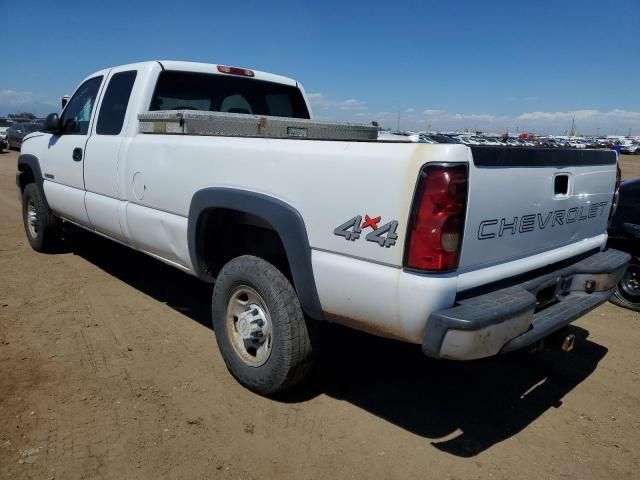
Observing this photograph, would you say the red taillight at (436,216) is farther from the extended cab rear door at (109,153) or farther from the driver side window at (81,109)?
the driver side window at (81,109)

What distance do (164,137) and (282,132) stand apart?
102 centimetres

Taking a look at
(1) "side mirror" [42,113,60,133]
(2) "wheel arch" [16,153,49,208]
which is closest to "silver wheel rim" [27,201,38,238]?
(2) "wheel arch" [16,153,49,208]

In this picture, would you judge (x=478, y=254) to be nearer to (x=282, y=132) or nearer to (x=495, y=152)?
(x=495, y=152)

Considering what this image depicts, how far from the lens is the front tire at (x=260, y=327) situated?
2.91 meters

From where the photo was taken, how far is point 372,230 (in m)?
2.37

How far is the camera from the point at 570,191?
302cm

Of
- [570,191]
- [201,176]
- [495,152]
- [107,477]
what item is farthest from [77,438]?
[570,191]

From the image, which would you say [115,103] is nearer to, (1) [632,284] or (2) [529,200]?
(2) [529,200]

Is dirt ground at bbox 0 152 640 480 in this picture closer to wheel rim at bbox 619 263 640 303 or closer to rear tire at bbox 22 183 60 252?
wheel rim at bbox 619 263 640 303

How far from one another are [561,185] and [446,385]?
1.51 metres

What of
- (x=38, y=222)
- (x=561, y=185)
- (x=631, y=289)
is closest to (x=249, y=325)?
(x=561, y=185)

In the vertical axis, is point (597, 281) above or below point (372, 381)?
above

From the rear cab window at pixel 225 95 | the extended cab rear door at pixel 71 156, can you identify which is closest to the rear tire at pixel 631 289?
the rear cab window at pixel 225 95

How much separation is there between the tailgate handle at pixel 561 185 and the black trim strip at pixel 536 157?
6cm
